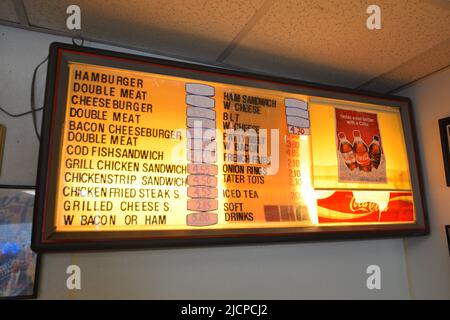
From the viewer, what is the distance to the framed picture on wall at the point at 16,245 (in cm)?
106

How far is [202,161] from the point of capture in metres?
1.24

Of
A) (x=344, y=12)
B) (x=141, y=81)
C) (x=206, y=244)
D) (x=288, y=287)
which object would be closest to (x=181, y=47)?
(x=141, y=81)

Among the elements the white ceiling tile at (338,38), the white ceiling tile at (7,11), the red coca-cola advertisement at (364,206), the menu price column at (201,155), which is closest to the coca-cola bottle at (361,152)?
the red coca-cola advertisement at (364,206)

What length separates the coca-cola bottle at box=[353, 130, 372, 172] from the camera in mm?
1536

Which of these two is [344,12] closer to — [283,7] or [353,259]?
[283,7]

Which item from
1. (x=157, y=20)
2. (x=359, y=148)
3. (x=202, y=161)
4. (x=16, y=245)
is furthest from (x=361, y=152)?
(x=16, y=245)

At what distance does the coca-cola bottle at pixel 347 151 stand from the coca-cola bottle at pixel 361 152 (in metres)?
0.02

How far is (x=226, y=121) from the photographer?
1319mm

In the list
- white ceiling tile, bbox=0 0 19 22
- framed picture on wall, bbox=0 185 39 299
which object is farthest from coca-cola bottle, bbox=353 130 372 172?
white ceiling tile, bbox=0 0 19 22

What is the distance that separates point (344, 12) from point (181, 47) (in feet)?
2.12

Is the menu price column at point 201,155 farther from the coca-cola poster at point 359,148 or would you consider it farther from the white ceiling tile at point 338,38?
the coca-cola poster at point 359,148

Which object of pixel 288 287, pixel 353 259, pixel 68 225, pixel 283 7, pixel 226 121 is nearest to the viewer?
pixel 68 225

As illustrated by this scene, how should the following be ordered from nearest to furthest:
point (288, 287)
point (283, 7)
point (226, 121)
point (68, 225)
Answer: point (68, 225) → point (283, 7) → point (226, 121) → point (288, 287)

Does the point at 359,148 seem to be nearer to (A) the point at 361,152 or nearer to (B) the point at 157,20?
(A) the point at 361,152
